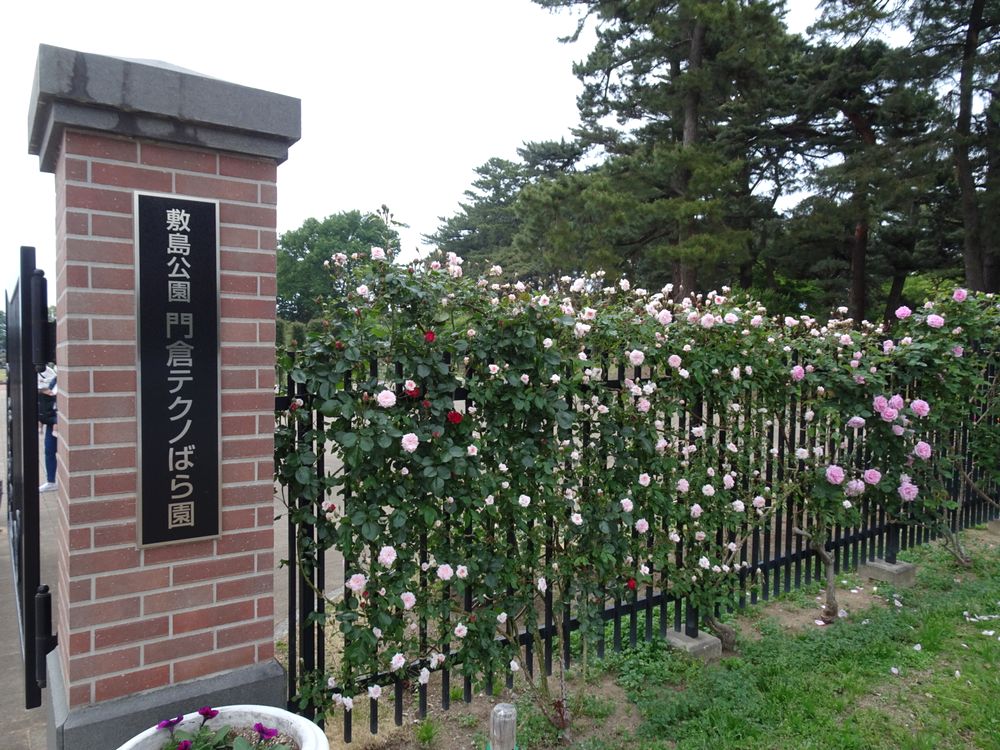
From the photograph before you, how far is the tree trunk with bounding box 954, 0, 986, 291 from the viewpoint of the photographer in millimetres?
15016

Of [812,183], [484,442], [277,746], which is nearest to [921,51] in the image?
[812,183]

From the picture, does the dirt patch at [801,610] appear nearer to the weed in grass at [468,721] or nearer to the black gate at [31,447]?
the weed in grass at [468,721]

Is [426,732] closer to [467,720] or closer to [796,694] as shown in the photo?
[467,720]

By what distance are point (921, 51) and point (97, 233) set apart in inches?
768

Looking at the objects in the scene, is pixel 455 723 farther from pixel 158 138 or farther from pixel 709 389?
pixel 158 138

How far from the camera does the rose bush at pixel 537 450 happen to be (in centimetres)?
240

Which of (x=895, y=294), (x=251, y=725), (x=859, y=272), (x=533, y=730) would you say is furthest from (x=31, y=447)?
(x=895, y=294)

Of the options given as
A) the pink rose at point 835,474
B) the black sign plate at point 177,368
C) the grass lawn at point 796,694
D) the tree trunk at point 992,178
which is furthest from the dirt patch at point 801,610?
the tree trunk at point 992,178

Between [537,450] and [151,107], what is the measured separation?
5.91 feet

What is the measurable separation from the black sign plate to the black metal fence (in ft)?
1.10

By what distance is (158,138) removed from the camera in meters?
2.02

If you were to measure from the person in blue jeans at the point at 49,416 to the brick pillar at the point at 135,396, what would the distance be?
138 inches

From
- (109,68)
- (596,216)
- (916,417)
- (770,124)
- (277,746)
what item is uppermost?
(770,124)

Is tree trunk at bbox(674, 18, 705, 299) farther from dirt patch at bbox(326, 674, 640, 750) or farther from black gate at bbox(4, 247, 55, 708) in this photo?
black gate at bbox(4, 247, 55, 708)
